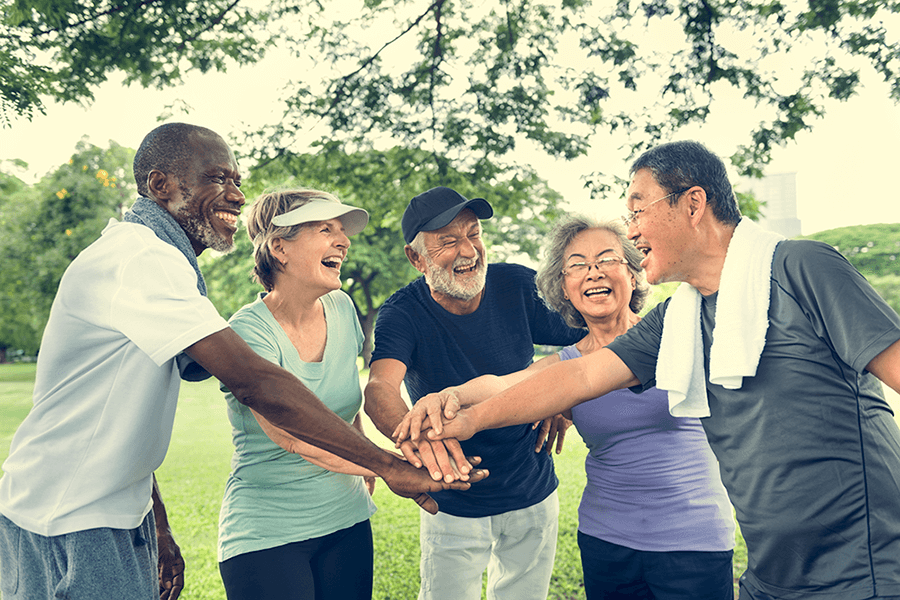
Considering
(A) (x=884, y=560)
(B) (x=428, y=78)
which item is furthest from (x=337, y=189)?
(A) (x=884, y=560)

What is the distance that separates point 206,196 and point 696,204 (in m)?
1.89

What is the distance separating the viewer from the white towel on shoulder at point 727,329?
6.75 ft

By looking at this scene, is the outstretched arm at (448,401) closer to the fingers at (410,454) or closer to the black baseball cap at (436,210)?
the fingers at (410,454)

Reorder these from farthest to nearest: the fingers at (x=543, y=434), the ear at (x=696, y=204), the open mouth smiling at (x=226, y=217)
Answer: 1. the fingers at (x=543, y=434)
2. the open mouth smiling at (x=226, y=217)
3. the ear at (x=696, y=204)

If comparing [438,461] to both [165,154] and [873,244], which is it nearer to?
[165,154]

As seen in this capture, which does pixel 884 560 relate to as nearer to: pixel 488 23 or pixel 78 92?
pixel 78 92

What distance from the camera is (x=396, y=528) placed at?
8453 mm

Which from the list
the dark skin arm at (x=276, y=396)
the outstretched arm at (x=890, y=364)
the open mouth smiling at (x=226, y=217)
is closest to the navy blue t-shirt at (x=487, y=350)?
the dark skin arm at (x=276, y=396)

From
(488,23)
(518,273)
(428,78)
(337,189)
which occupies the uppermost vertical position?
(488,23)

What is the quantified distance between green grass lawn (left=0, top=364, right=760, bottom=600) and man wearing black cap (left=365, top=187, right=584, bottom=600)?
312 centimetres

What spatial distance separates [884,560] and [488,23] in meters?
8.82

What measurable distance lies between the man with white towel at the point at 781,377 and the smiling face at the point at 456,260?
4.02ft

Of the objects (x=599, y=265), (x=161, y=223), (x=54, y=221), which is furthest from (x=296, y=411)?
(x=54, y=221)

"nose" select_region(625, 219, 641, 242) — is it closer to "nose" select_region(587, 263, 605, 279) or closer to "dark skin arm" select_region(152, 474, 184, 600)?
"nose" select_region(587, 263, 605, 279)
